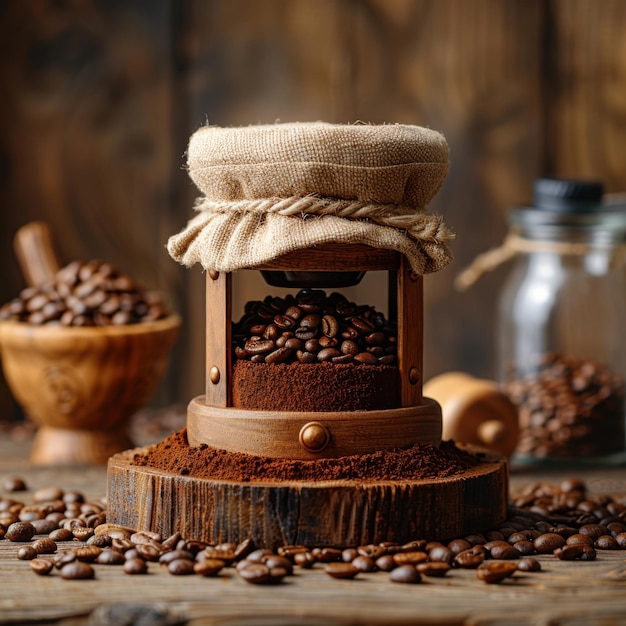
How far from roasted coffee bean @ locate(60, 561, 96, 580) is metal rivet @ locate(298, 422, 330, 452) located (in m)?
0.32

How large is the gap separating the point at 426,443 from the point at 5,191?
1.64 meters

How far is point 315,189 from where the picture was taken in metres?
1.41

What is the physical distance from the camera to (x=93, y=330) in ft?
6.51

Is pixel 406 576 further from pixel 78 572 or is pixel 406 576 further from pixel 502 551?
→ pixel 78 572

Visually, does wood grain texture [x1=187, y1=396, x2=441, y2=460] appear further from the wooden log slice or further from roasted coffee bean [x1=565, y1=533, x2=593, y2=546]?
roasted coffee bean [x1=565, y1=533, x2=593, y2=546]

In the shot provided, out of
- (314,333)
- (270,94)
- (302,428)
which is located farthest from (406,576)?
(270,94)

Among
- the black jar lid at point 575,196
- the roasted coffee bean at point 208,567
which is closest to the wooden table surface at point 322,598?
the roasted coffee bean at point 208,567

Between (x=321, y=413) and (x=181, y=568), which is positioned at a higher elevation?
(x=321, y=413)

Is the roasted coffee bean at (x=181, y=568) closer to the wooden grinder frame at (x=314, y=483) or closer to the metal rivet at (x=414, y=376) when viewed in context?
the wooden grinder frame at (x=314, y=483)

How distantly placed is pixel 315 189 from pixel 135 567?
530 mm

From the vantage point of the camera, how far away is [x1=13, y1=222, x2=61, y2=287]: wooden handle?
7.23ft

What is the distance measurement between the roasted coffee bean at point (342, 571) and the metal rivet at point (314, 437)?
0.18 m

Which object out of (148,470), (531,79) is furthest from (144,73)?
(148,470)

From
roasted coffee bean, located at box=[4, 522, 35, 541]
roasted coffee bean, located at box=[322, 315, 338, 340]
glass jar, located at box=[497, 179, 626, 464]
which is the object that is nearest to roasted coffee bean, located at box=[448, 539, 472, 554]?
roasted coffee bean, located at box=[322, 315, 338, 340]
